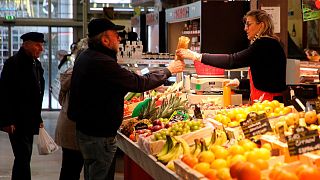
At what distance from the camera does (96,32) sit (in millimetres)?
5180

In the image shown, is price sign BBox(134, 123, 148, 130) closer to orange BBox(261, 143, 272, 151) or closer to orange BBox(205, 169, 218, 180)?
orange BBox(261, 143, 272, 151)

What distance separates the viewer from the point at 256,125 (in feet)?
13.7

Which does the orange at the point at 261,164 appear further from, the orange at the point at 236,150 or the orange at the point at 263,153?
the orange at the point at 236,150

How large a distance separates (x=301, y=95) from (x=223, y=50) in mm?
3282

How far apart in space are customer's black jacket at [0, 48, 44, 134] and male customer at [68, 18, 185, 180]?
1927mm

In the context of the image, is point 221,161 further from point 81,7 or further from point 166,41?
point 81,7

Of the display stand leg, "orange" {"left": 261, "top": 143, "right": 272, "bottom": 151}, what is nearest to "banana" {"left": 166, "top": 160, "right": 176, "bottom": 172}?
"orange" {"left": 261, "top": 143, "right": 272, "bottom": 151}

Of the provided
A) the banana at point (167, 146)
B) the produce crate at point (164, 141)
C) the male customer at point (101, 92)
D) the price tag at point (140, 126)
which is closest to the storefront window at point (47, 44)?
the price tag at point (140, 126)

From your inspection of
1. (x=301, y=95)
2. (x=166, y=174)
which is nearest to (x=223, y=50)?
(x=301, y=95)

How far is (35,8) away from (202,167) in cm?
1639

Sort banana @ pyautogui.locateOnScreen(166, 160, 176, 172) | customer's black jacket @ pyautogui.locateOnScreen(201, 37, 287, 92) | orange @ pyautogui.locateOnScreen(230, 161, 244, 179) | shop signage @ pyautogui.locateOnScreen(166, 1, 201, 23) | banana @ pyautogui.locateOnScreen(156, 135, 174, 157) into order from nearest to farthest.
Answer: orange @ pyautogui.locateOnScreen(230, 161, 244, 179), banana @ pyautogui.locateOnScreen(166, 160, 176, 172), banana @ pyautogui.locateOnScreen(156, 135, 174, 157), customer's black jacket @ pyautogui.locateOnScreen(201, 37, 287, 92), shop signage @ pyautogui.locateOnScreen(166, 1, 201, 23)

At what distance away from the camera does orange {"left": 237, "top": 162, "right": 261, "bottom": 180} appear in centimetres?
319

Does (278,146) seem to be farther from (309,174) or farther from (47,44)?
(47,44)

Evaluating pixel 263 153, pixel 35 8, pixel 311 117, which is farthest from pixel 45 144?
pixel 35 8
